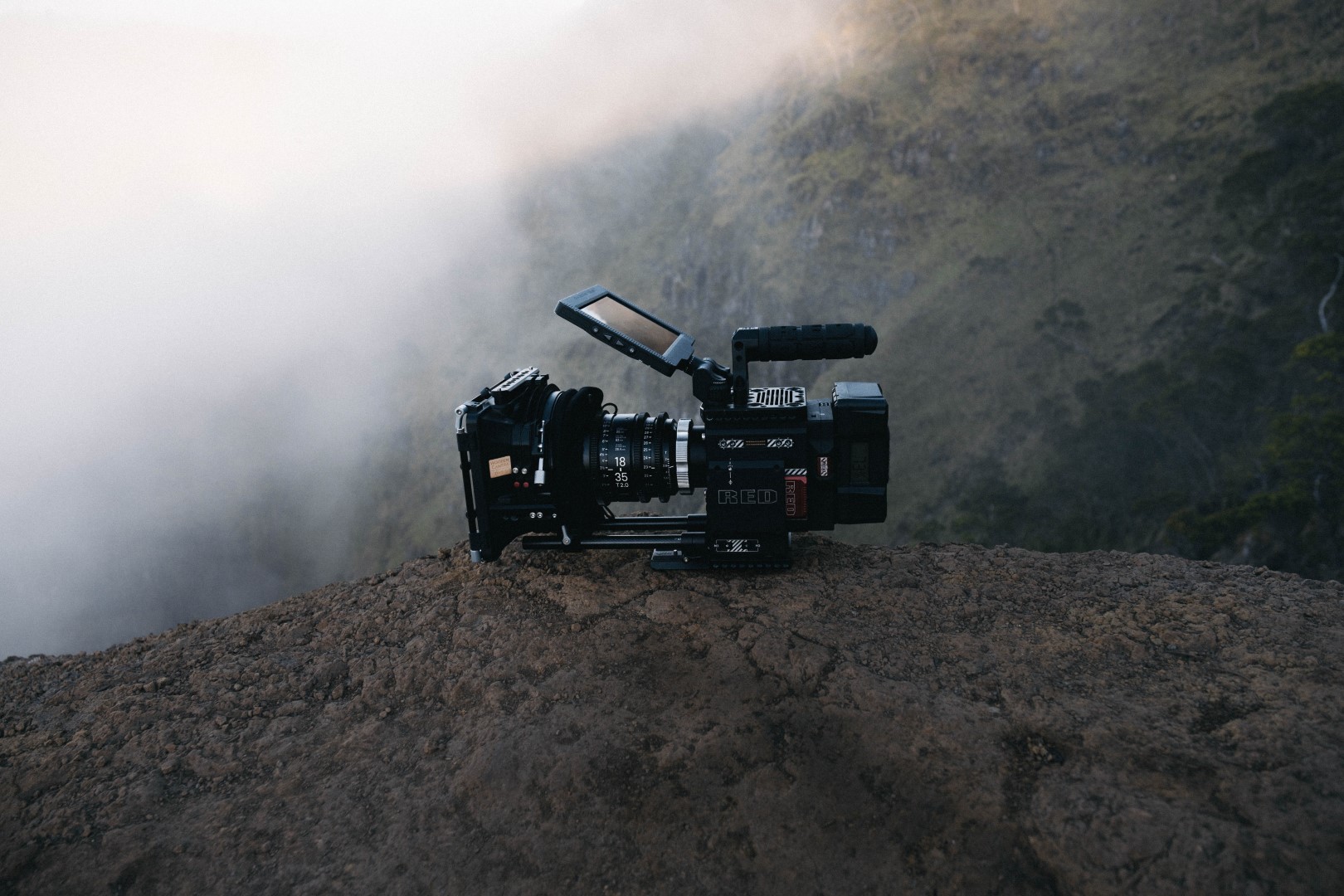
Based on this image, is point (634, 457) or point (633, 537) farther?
point (633, 537)

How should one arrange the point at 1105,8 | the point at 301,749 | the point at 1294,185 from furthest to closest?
the point at 1105,8
the point at 1294,185
the point at 301,749

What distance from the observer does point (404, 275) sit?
109438 mm

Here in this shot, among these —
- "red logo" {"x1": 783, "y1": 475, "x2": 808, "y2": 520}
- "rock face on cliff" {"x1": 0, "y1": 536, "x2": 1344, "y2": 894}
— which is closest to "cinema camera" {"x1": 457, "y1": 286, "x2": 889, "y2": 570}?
"red logo" {"x1": 783, "y1": 475, "x2": 808, "y2": 520}

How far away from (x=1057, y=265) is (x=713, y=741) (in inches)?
2226

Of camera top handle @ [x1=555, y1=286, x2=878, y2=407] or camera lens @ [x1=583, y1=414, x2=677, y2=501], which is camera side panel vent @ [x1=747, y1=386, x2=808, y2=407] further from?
camera lens @ [x1=583, y1=414, x2=677, y2=501]

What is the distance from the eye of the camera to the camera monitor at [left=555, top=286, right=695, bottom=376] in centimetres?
558

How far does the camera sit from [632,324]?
588 centimetres

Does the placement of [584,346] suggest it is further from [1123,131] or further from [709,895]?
[709,895]

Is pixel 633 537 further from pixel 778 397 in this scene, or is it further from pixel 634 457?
pixel 778 397

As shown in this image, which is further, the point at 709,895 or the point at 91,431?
the point at 91,431

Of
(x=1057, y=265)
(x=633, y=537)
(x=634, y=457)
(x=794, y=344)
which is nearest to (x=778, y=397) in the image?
(x=794, y=344)

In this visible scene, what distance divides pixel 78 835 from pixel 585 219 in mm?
103475

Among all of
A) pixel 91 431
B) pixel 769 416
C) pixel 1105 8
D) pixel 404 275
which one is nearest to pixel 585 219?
pixel 404 275

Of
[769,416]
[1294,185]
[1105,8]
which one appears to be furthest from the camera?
[1105,8]
